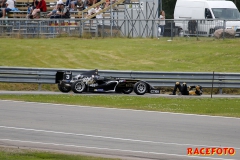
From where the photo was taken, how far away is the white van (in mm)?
29594

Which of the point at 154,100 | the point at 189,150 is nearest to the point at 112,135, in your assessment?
the point at 189,150

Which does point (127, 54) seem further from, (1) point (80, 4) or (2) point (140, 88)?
(1) point (80, 4)

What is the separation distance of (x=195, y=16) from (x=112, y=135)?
22.4 meters

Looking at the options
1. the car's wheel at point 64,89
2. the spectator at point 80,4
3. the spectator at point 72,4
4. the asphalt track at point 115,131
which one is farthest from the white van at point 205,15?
the asphalt track at point 115,131

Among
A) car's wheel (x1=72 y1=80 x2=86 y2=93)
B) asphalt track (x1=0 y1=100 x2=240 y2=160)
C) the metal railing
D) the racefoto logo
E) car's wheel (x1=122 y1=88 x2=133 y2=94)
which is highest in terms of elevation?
the metal railing

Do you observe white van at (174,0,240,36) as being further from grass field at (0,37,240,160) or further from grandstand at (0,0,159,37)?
grandstand at (0,0,159,37)

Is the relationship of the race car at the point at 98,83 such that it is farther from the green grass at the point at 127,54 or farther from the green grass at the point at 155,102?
the green grass at the point at 127,54

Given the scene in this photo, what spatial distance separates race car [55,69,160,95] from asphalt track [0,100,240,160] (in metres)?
3.69

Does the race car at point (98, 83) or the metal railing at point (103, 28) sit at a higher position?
the metal railing at point (103, 28)

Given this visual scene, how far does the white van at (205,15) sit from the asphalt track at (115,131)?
1393 centimetres

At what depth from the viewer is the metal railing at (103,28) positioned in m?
30.2

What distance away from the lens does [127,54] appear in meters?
27.8

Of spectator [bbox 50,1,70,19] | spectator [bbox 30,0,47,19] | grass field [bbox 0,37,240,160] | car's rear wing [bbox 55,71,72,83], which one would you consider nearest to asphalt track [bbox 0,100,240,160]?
grass field [bbox 0,37,240,160]

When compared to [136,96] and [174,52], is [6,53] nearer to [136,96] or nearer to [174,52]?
[174,52]
